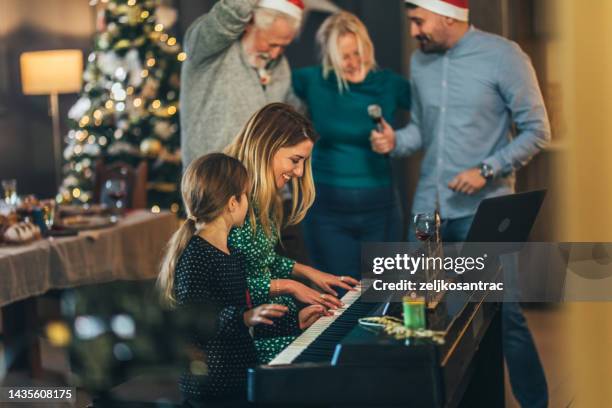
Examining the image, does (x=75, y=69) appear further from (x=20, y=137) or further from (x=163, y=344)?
(x=163, y=344)

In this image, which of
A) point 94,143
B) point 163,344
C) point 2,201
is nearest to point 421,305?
point 163,344

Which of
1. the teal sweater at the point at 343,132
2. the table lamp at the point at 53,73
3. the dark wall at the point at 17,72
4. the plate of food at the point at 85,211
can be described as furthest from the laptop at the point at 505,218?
the table lamp at the point at 53,73

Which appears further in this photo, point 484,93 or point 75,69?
point 75,69

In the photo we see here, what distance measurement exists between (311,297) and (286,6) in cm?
111

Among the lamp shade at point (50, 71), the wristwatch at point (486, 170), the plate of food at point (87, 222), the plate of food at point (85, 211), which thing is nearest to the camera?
the wristwatch at point (486, 170)

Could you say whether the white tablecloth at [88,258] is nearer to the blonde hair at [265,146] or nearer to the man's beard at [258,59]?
the man's beard at [258,59]

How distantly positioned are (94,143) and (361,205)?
2873 mm

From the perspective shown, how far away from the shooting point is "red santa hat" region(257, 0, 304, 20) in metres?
2.95

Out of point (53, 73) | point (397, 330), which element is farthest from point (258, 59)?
point (53, 73)

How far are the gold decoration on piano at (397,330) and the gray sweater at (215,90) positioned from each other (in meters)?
1.23

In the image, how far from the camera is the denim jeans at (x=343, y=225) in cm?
310

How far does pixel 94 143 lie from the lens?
561 cm

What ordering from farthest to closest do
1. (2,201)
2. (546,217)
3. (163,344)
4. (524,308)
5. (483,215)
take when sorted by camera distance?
1. (524,308)
2. (546,217)
3. (2,201)
4. (163,344)
5. (483,215)

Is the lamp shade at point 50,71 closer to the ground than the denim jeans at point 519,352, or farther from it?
farther from it
